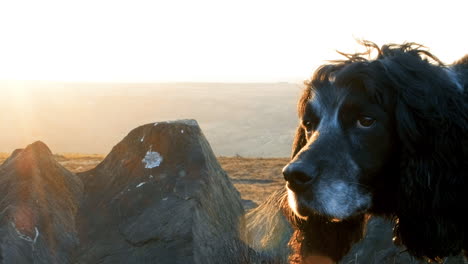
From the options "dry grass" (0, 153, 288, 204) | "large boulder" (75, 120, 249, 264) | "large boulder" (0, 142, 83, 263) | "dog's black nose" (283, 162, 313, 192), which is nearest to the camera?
"dog's black nose" (283, 162, 313, 192)

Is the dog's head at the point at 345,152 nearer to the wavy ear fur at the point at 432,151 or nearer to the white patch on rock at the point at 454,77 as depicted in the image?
the wavy ear fur at the point at 432,151

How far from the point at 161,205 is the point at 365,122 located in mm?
3804

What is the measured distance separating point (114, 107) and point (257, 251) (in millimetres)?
109407

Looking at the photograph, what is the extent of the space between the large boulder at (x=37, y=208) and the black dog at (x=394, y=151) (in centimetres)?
385

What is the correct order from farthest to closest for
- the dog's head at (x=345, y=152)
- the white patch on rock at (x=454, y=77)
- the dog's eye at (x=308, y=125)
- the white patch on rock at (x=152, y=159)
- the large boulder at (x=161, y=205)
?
1. the white patch on rock at (x=152, y=159)
2. the large boulder at (x=161, y=205)
3. the dog's eye at (x=308, y=125)
4. the white patch on rock at (x=454, y=77)
5. the dog's head at (x=345, y=152)

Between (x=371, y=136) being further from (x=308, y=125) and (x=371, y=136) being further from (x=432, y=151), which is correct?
(x=308, y=125)

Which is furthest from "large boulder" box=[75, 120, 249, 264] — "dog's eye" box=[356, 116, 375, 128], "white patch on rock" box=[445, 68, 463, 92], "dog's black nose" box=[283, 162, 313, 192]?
"white patch on rock" box=[445, 68, 463, 92]

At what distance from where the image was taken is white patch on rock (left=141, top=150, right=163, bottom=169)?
8.00 metres

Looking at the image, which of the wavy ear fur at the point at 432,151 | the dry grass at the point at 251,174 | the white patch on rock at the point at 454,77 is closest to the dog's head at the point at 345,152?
the wavy ear fur at the point at 432,151

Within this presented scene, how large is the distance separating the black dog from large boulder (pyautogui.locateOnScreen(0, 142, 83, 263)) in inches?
152

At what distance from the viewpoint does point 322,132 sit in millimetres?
4453

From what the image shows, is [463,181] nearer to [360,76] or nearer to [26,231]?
[360,76]

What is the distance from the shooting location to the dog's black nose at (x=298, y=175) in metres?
4.04

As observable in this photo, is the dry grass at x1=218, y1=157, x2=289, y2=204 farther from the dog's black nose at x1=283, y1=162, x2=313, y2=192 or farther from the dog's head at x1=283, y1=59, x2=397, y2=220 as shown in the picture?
the dog's black nose at x1=283, y1=162, x2=313, y2=192
